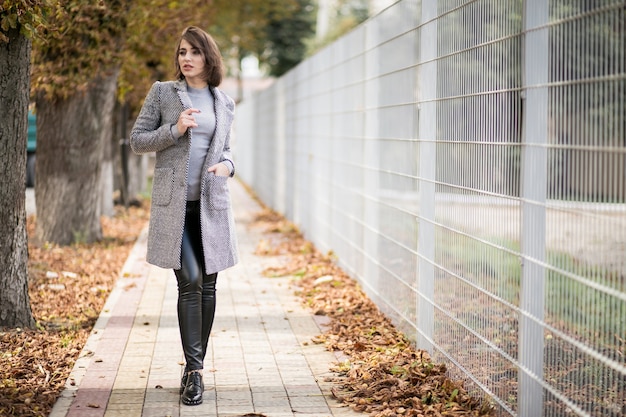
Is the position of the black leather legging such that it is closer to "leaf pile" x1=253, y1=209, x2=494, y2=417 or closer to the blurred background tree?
"leaf pile" x1=253, y1=209, x2=494, y2=417

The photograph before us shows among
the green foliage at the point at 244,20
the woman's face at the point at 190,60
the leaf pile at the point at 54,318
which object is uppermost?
the green foliage at the point at 244,20

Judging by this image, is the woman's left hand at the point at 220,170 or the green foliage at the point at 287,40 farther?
the green foliage at the point at 287,40

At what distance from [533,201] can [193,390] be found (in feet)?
6.77

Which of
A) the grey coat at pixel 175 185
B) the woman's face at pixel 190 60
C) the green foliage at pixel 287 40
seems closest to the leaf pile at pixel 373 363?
the grey coat at pixel 175 185

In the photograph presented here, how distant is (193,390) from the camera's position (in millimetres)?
5176

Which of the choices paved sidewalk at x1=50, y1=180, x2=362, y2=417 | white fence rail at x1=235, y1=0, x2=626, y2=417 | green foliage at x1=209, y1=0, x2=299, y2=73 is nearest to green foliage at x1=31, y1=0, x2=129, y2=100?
paved sidewalk at x1=50, y1=180, x2=362, y2=417

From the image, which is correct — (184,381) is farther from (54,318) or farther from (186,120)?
(54,318)

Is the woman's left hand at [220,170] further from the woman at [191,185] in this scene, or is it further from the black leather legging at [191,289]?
the black leather legging at [191,289]

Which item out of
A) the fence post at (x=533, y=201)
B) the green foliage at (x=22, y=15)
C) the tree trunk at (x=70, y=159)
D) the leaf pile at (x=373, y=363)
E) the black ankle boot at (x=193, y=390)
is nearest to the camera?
the fence post at (x=533, y=201)

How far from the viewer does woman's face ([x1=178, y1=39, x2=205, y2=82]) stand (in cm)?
533

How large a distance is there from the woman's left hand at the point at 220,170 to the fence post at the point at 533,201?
5.58ft

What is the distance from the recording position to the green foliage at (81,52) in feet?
35.7

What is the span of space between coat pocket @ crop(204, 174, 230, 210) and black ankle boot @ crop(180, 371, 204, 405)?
876 mm

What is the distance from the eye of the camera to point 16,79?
6539 mm
